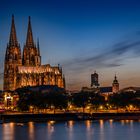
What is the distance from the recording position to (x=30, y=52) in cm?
18312

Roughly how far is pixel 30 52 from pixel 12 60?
7147 millimetres

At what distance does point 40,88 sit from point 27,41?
17936mm

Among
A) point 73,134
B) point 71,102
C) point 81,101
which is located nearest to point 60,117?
point 81,101

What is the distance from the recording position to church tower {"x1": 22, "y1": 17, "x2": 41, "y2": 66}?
183 meters

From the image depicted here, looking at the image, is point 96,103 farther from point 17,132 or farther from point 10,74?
point 17,132

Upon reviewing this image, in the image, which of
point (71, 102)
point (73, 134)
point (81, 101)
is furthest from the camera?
point (71, 102)

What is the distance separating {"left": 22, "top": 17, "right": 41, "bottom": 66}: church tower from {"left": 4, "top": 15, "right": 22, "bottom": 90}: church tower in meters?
2.48

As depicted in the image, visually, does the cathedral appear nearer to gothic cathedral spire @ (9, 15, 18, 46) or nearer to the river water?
gothic cathedral spire @ (9, 15, 18, 46)

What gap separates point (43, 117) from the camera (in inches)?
4732

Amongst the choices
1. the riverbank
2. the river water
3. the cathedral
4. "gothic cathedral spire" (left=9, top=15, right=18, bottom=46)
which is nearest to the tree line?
the cathedral

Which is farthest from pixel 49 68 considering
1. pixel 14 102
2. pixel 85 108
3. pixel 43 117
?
pixel 43 117

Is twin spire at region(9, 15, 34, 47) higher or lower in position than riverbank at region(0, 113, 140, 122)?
higher

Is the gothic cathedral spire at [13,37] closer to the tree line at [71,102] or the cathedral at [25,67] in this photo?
the cathedral at [25,67]

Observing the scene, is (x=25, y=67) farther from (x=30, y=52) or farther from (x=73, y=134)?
(x=73, y=134)
